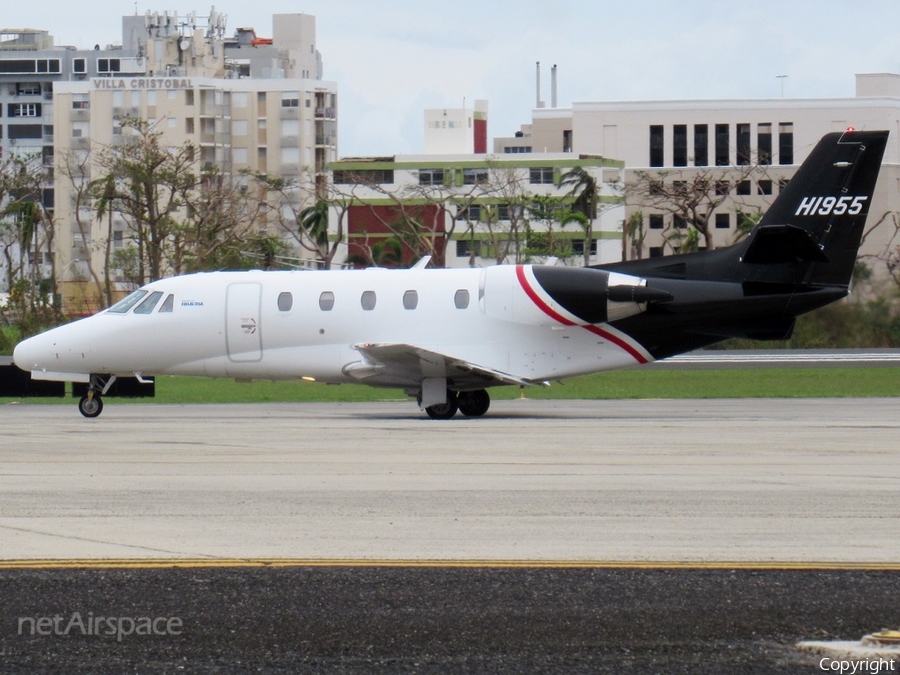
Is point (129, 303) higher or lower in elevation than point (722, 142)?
lower

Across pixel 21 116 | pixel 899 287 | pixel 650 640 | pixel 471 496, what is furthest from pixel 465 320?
pixel 21 116

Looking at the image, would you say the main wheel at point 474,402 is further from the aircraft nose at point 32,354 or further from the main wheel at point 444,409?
the aircraft nose at point 32,354

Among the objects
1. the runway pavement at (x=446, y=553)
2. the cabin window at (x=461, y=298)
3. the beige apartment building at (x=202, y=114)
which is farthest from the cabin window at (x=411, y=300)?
the beige apartment building at (x=202, y=114)

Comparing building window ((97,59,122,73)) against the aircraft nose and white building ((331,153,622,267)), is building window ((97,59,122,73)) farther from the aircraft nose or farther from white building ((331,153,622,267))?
the aircraft nose

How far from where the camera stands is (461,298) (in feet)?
80.2

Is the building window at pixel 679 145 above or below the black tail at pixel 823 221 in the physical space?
above

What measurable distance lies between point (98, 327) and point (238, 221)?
35.7 m

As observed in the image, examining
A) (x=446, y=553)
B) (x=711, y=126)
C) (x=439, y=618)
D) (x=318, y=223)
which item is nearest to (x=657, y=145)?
(x=711, y=126)

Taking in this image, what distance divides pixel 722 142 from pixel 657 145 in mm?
5018

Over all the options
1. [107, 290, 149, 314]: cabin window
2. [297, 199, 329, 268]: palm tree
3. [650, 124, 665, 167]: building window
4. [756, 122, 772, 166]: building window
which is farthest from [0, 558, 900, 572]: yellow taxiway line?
[650, 124, 665, 167]: building window

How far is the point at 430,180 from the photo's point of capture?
98750 mm

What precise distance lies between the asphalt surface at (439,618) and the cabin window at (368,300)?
48.3ft

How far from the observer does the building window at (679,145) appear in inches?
4350

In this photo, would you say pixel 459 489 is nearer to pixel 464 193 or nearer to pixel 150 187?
pixel 150 187
